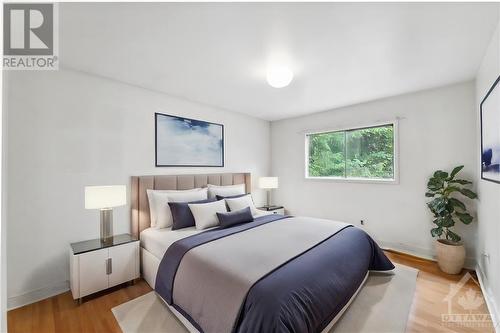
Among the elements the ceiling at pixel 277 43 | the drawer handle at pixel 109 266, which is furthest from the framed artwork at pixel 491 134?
the drawer handle at pixel 109 266

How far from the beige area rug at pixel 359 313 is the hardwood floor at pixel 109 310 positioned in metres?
0.07

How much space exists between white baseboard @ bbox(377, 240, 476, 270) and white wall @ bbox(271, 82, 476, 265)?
0.04 ft

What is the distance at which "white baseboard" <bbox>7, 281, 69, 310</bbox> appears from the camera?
2.06 metres

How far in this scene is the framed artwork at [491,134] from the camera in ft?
5.51

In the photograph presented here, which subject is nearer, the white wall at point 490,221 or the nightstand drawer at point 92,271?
the white wall at point 490,221

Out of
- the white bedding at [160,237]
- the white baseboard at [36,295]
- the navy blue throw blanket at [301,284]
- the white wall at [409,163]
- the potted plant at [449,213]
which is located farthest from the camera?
the white wall at [409,163]

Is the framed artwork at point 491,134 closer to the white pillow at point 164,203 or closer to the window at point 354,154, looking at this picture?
the window at point 354,154

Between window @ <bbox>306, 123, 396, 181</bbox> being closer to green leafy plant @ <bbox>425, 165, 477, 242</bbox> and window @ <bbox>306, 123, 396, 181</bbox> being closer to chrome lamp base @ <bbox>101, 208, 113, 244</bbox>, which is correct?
green leafy plant @ <bbox>425, 165, 477, 242</bbox>

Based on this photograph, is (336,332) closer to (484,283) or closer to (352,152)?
(484,283)

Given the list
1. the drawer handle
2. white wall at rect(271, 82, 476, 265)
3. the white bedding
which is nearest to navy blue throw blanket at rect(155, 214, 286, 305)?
the white bedding

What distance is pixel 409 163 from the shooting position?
326 cm

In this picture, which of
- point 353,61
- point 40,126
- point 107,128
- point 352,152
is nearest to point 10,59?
point 40,126

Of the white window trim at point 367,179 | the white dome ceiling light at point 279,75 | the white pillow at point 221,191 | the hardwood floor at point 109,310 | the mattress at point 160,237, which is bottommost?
the hardwood floor at point 109,310

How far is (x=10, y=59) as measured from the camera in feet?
6.67
